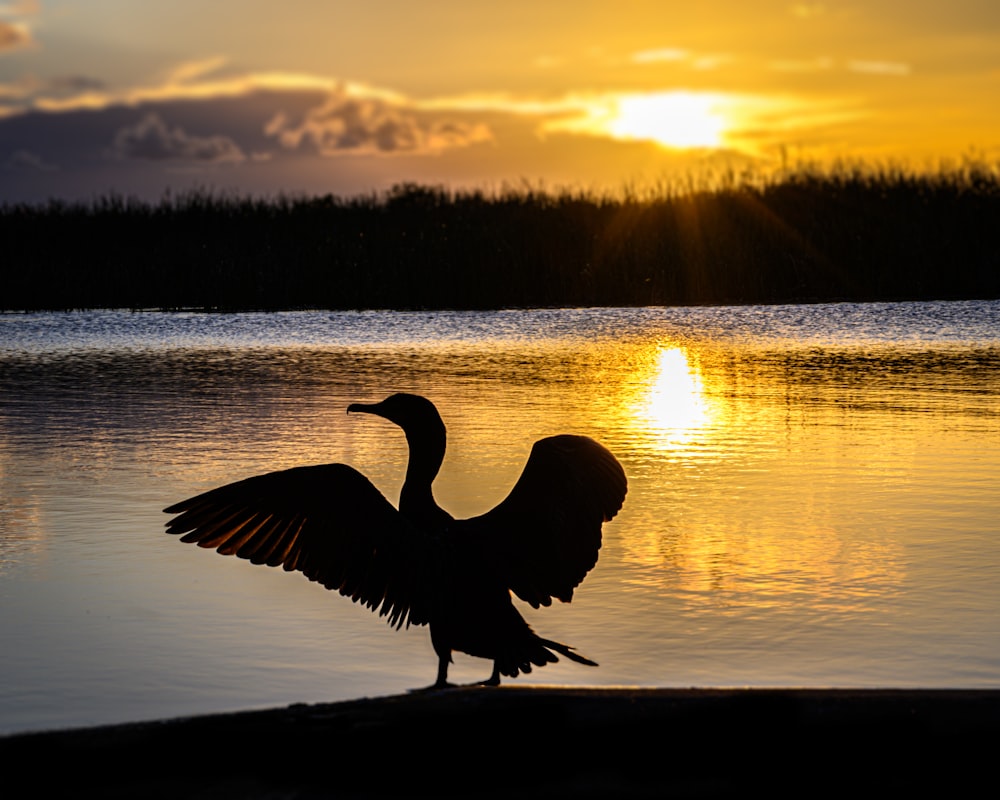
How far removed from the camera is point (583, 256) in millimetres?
21891

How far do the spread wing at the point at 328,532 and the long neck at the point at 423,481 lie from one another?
0.20m

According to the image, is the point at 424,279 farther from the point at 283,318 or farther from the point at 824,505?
the point at 824,505

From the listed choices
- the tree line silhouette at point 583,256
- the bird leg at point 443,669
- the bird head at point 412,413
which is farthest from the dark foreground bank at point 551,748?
the tree line silhouette at point 583,256

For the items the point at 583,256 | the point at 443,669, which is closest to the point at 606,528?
the point at 443,669

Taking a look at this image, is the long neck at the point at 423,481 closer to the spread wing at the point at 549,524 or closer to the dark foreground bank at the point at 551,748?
the spread wing at the point at 549,524

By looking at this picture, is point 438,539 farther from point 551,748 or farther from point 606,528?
point 606,528

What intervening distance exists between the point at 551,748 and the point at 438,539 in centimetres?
125

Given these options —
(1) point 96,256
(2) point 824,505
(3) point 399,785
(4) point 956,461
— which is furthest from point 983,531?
(1) point 96,256

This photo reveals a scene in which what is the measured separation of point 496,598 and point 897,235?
19.6 metres

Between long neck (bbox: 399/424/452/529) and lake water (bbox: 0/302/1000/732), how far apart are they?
1.67 feet

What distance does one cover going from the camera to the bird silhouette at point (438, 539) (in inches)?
150

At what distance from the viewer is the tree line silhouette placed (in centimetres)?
2069

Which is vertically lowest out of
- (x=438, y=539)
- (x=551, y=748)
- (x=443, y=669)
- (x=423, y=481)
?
(x=443, y=669)

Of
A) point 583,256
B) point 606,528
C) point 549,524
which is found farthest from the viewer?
point 583,256
